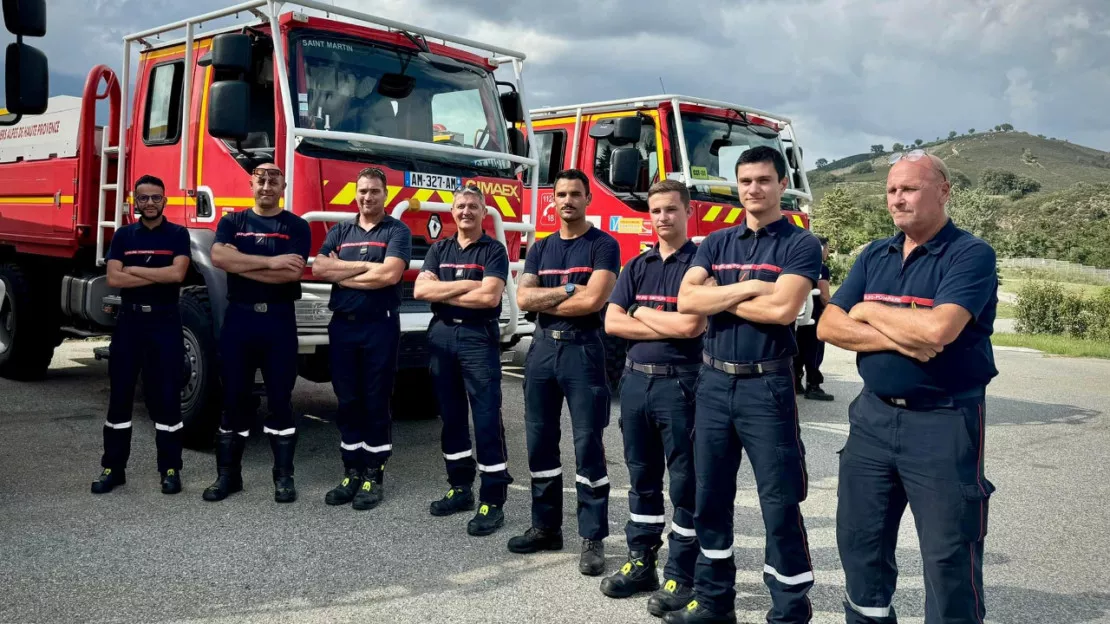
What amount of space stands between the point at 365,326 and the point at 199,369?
1285 mm

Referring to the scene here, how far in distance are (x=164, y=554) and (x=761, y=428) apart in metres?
2.75

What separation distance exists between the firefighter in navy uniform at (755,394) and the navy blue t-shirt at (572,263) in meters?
0.74

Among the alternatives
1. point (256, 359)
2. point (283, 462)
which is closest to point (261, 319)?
point (256, 359)

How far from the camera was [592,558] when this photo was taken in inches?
160

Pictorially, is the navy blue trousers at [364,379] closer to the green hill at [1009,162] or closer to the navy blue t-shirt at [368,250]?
the navy blue t-shirt at [368,250]

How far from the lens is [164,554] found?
4.14m

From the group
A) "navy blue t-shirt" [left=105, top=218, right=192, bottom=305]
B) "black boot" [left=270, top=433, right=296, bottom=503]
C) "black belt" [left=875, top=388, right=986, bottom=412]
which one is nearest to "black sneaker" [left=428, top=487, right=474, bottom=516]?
"black boot" [left=270, top=433, right=296, bottom=503]

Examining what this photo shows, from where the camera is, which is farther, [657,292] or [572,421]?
[572,421]

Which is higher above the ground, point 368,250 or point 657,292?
point 368,250

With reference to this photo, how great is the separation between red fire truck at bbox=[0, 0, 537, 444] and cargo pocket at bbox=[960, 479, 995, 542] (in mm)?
3314

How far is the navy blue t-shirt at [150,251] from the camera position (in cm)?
518

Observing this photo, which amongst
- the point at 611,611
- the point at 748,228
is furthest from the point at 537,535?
the point at 748,228

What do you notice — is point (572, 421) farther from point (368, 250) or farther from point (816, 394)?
point (816, 394)

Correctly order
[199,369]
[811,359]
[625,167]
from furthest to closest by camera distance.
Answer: [811,359], [625,167], [199,369]
